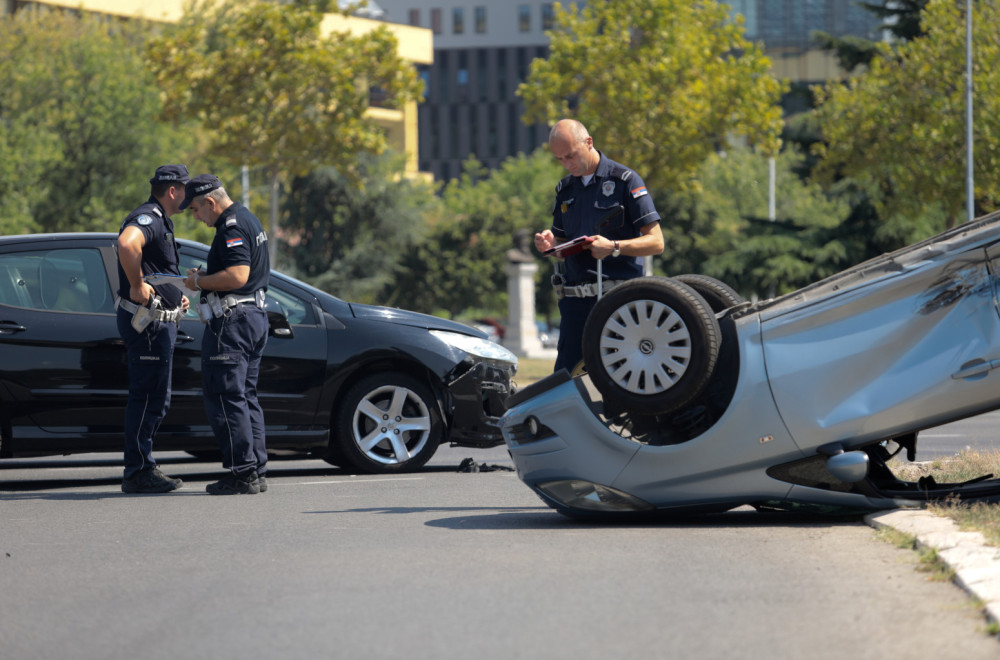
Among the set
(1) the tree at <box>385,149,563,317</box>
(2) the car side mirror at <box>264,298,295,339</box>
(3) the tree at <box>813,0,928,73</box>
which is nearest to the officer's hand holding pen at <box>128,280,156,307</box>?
(2) the car side mirror at <box>264,298,295,339</box>

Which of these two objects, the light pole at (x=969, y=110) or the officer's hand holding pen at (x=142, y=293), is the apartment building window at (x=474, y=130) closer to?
the light pole at (x=969, y=110)

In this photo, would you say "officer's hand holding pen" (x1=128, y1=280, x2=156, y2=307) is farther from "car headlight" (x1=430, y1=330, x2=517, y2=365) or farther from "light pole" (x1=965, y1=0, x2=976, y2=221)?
"light pole" (x1=965, y1=0, x2=976, y2=221)

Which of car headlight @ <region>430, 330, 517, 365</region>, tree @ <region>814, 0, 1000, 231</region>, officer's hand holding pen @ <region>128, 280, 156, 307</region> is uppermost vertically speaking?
tree @ <region>814, 0, 1000, 231</region>

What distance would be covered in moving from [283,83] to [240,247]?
23130mm

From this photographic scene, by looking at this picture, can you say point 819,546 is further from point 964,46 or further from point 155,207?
point 964,46

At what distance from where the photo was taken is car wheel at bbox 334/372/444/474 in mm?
9062

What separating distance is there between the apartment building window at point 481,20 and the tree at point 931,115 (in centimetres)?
7457

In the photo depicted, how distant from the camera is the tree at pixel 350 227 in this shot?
5506 cm

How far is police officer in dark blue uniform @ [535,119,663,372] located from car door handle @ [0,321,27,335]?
3317mm

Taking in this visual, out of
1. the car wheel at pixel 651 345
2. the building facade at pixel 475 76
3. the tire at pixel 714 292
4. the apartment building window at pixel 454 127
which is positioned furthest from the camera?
the apartment building window at pixel 454 127

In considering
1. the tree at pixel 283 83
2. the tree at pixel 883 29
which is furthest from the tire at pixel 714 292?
the tree at pixel 883 29

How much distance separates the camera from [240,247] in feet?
26.1

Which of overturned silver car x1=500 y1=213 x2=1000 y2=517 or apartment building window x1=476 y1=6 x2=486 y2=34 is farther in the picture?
apartment building window x1=476 y1=6 x2=486 y2=34

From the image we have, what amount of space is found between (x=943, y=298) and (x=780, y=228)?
34.1 m
